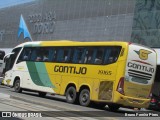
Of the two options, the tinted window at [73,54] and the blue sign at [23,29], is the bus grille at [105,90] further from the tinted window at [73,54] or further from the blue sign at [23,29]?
the blue sign at [23,29]

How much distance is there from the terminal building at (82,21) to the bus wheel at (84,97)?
25.5 metres

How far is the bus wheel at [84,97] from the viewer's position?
2176 cm

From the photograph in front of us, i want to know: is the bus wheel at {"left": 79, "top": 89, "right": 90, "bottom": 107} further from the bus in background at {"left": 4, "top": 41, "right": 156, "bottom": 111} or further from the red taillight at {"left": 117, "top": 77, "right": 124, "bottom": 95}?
the red taillight at {"left": 117, "top": 77, "right": 124, "bottom": 95}

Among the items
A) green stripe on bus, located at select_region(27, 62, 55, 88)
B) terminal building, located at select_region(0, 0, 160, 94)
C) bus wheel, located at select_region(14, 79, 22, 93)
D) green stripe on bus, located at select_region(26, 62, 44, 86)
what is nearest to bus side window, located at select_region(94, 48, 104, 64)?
green stripe on bus, located at select_region(27, 62, 55, 88)

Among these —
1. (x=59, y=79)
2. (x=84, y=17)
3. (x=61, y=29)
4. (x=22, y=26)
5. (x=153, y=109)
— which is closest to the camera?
(x=59, y=79)

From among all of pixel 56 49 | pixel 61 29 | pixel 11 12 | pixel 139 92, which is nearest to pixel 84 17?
pixel 61 29

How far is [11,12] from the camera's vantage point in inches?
3063

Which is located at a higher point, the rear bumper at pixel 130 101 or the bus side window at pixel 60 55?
the bus side window at pixel 60 55

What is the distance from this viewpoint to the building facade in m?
48.5

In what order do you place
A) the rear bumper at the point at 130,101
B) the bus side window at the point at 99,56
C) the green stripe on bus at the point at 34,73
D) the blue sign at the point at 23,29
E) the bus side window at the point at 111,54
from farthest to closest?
the blue sign at the point at 23,29 < the green stripe on bus at the point at 34,73 < the bus side window at the point at 99,56 < the bus side window at the point at 111,54 < the rear bumper at the point at 130,101

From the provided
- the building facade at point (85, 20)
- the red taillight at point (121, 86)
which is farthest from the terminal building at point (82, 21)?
the red taillight at point (121, 86)

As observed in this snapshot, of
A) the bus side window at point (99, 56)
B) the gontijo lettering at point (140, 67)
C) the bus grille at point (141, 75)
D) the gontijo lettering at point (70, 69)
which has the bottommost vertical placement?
the bus grille at point (141, 75)

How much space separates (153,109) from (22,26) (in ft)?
159

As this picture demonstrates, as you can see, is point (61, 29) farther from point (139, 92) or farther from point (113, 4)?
point (139, 92)
